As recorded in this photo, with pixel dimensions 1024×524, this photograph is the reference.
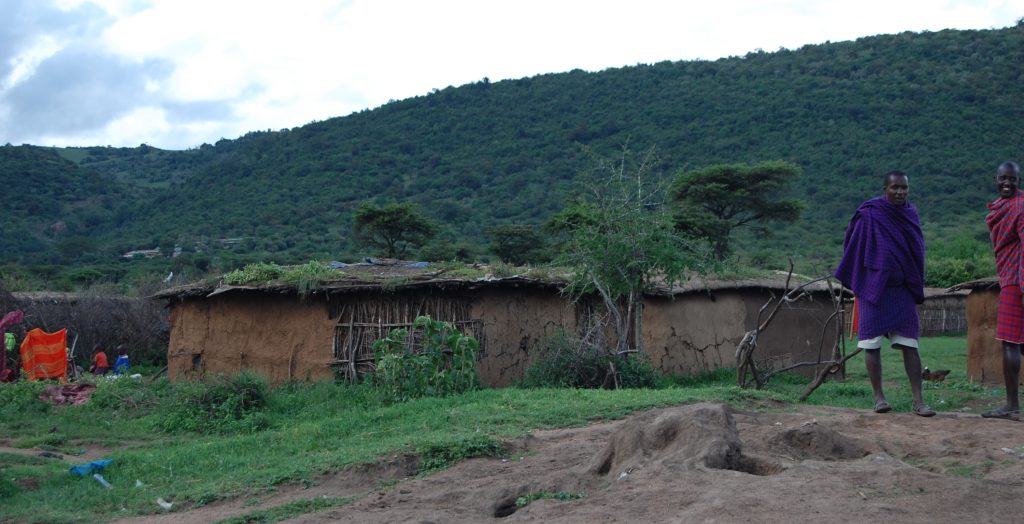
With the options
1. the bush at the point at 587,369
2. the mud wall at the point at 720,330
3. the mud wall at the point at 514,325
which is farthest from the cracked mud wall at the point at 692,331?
the bush at the point at 587,369

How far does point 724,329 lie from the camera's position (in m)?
15.2

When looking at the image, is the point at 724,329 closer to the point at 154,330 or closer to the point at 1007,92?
the point at 154,330

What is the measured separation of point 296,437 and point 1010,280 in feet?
20.0

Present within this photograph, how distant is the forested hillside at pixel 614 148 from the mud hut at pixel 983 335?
19.1 m

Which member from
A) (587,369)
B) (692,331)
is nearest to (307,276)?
(587,369)

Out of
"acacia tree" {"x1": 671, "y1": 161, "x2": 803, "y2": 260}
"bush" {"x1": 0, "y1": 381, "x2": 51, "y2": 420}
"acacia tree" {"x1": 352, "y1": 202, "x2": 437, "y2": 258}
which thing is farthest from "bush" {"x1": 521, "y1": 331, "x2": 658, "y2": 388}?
"acacia tree" {"x1": 671, "y1": 161, "x2": 803, "y2": 260}

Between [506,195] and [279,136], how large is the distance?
719 inches

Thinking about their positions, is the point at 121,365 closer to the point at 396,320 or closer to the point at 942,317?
the point at 396,320

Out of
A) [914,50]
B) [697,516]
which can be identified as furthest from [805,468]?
[914,50]

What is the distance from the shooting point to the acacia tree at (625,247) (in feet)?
38.7

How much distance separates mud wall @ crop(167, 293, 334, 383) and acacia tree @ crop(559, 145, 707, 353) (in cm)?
366

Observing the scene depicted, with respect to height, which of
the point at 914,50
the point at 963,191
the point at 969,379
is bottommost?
the point at 969,379

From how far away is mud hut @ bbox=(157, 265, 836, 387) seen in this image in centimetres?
1301

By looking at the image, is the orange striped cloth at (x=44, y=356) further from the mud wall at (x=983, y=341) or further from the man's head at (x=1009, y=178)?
the man's head at (x=1009, y=178)
